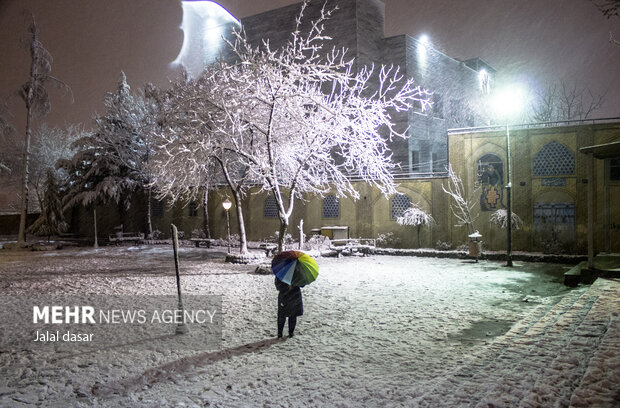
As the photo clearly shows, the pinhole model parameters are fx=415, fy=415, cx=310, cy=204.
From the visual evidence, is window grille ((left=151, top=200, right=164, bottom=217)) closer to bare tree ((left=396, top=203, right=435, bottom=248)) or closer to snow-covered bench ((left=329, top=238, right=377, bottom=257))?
snow-covered bench ((left=329, top=238, right=377, bottom=257))

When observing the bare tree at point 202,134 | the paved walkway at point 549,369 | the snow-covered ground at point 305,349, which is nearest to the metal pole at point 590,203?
the snow-covered ground at point 305,349

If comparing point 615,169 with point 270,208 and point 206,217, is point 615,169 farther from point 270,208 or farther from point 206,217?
point 206,217

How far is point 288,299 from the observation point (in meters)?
6.82

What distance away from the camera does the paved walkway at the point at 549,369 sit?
12.3 feet

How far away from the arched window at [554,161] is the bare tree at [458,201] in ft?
11.8

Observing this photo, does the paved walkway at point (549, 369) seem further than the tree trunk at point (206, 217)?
No

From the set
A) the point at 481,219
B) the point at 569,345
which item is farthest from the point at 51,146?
the point at 569,345

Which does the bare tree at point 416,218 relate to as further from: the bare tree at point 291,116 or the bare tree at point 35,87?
the bare tree at point 35,87

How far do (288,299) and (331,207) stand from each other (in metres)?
18.5

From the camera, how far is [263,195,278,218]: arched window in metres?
26.8

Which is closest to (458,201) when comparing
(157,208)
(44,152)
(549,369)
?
(549,369)

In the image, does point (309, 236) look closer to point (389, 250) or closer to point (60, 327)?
point (389, 250)

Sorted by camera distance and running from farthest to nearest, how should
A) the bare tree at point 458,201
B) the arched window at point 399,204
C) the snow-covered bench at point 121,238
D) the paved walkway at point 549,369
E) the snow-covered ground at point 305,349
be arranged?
1. the snow-covered bench at point 121,238
2. the arched window at point 399,204
3. the bare tree at point 458,201
4. the snow-covered ground at point 305,349
5. the paved walkway at point 549,369

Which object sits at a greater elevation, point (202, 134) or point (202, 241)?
point (202, 134)
